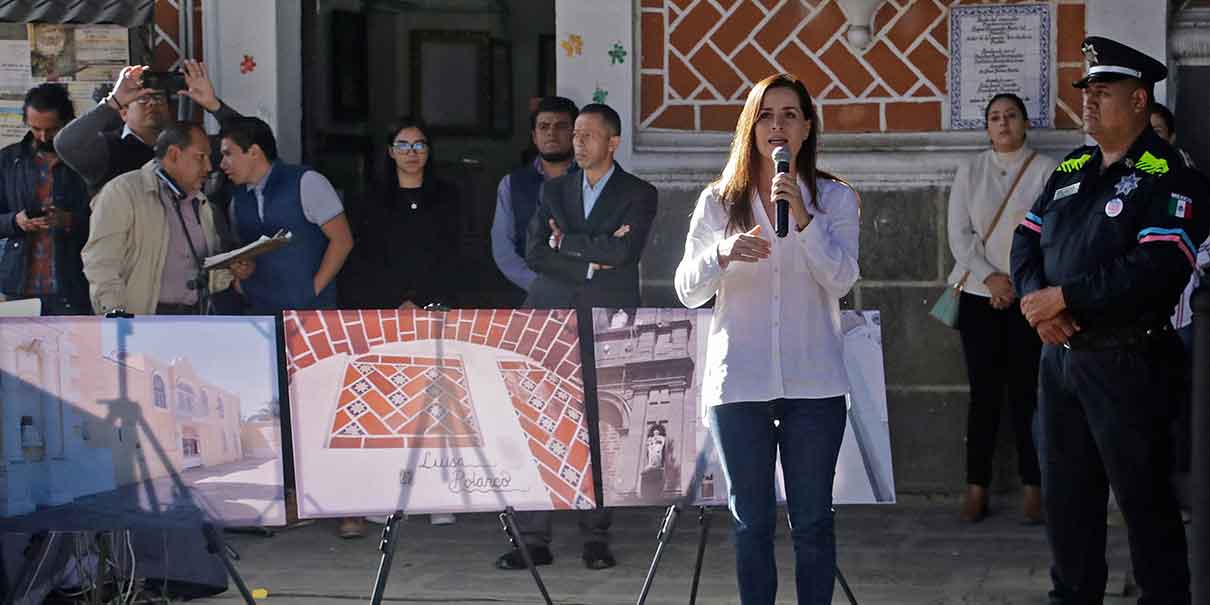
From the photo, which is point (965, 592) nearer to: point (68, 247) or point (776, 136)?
point (776, 136)

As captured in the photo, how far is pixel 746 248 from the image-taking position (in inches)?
202

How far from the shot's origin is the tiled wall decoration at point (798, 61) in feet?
29.0

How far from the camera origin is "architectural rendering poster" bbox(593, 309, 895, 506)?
244 inches

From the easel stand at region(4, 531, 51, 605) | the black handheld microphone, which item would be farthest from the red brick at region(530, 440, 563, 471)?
the easel stand at region(4, 531, 51, 605)

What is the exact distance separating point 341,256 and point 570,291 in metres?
1.33

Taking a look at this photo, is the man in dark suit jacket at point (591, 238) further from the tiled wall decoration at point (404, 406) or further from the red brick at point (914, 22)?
the red brick at point (914, 22)

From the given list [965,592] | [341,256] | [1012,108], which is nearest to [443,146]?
[341,256]

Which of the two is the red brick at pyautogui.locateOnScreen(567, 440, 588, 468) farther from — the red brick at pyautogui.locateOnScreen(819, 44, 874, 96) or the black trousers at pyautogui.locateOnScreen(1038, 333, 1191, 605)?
the red brick at pyautogui.locateOnScreen(819, 44, 874, 96)

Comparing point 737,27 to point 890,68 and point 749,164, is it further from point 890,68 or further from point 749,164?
point 749,164

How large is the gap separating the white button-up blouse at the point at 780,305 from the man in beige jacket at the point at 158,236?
10.5ft

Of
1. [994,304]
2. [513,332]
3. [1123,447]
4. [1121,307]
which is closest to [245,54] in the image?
[513,332]

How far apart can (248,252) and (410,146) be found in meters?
1.12

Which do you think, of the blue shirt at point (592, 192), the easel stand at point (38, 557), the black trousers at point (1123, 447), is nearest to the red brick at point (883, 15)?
the blue shirt at point (592, 192)

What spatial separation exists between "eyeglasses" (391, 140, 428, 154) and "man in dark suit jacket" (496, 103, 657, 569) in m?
0.97
